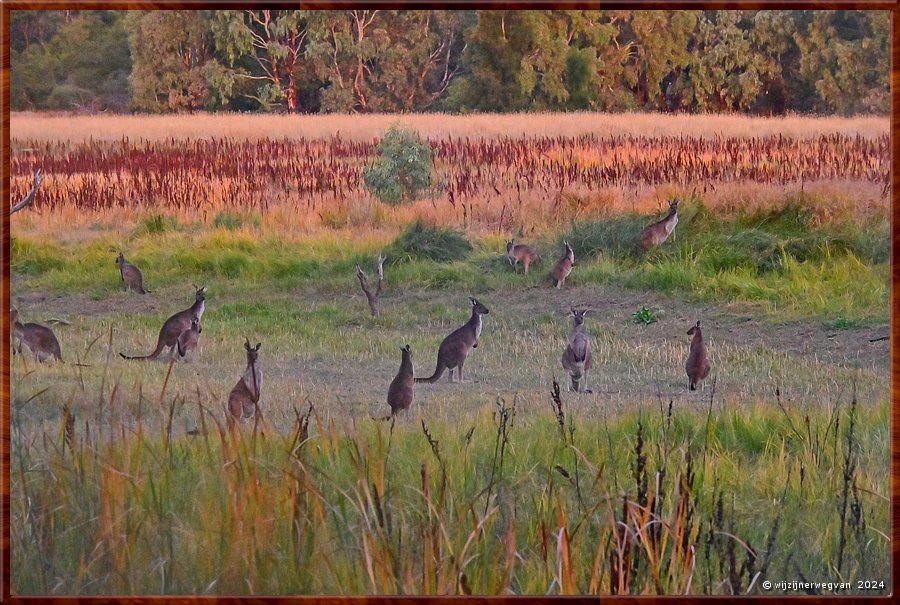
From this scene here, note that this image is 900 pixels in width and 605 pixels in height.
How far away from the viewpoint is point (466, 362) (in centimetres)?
574

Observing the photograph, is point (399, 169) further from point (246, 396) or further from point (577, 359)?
point (246, 396)

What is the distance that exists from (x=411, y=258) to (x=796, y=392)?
8.43 ft

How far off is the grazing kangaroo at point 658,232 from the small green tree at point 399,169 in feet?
4.77

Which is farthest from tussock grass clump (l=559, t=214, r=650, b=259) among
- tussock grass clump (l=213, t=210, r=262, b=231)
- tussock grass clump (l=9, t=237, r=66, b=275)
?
tussock grass clump (l=9, t=237, r=66, b=275)

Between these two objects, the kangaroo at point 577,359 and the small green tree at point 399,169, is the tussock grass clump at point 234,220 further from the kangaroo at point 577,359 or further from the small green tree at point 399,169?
the kangaroo at point 577,359

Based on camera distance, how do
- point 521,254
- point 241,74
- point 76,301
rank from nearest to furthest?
point 241,74 → point 76,301 → point 521,254

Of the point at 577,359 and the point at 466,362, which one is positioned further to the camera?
the point at 466,362

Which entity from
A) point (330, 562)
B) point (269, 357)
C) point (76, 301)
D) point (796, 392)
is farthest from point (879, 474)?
point (76, 301)

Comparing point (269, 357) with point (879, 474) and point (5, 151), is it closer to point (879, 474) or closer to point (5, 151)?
point (5, 151)

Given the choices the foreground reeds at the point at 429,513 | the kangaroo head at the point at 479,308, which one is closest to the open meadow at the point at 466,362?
the foreground reeds at the point at 429,513

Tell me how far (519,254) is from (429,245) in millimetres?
580

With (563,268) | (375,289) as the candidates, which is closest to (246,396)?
(375,289)

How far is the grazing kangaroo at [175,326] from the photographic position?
5613 mm

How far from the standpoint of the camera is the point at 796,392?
5.28 meters
